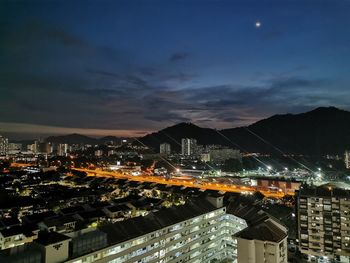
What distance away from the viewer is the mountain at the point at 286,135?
189 ft

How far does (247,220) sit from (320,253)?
11.0 ft

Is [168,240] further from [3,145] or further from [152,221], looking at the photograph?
[3,145]

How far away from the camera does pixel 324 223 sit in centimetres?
943

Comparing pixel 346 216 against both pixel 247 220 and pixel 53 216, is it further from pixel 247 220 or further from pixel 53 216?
pixel 53 216

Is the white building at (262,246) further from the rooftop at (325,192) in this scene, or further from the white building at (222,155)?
the white building at (222,155)

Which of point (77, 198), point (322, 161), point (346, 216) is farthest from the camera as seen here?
point (322, 161)

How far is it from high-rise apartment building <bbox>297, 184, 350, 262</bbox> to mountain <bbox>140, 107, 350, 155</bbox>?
1868 inches

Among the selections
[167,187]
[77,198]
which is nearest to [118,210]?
[77,198]

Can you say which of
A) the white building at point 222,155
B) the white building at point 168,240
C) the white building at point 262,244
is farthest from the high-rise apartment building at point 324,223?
the white building at point 222,155

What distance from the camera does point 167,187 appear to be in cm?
1933

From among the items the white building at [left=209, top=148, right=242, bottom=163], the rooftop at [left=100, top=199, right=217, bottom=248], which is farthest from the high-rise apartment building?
the white building at [left=209, top=148, right=242, bottom=163]

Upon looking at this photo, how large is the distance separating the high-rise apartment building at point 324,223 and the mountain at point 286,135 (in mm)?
47439

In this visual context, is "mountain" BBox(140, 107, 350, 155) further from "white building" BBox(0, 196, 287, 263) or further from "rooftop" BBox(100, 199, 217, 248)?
"rooftop" BBox(100, 199, 217, 248)

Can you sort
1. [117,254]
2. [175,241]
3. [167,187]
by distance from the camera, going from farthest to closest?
1. [167,187]
2. [175,241]
3. [117,254]
